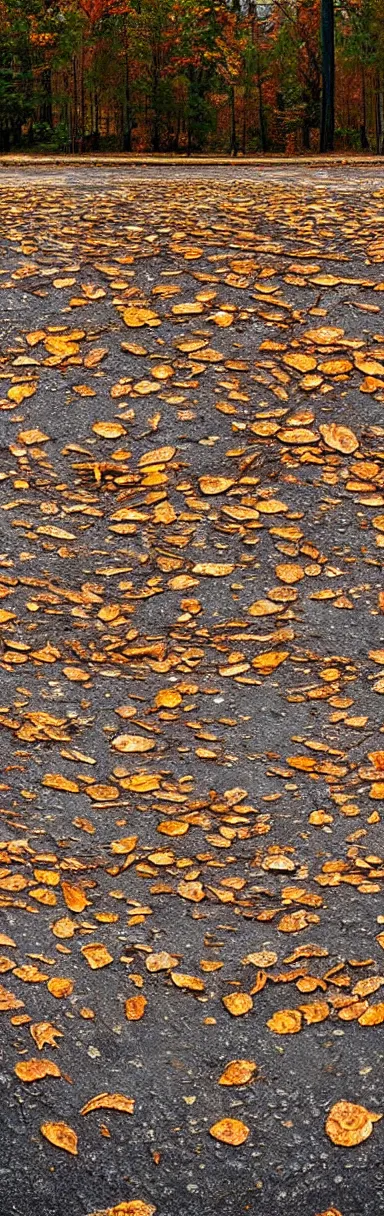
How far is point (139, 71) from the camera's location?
13.9m

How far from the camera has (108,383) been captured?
5.21 meters

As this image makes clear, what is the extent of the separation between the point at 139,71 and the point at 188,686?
38.9 feet

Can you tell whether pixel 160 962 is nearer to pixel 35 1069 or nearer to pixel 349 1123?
pixel 35 1069

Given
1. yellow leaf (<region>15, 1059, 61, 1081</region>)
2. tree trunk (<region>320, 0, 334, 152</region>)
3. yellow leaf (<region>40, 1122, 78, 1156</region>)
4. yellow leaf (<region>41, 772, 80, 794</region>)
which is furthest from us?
tree trunk (<region>320, 0, 334, 152</region>)

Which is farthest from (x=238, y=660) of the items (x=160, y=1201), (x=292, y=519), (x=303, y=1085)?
(x=160, y=1201)

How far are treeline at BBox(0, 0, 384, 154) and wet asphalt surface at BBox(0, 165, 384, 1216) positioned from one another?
7.41 metres

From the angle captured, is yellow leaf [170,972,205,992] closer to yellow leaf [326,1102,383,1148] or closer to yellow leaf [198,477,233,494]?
yellow leaf [326,1102,383,1148]

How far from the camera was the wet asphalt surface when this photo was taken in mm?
2479

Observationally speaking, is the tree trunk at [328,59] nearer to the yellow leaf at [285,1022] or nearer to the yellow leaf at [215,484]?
the yellow leaf at [215,484]

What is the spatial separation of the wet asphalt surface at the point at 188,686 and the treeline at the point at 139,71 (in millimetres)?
7407

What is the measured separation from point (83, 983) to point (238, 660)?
1.44 m

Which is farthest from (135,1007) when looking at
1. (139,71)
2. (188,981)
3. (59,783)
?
(139,71)

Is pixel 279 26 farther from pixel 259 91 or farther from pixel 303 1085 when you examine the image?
pixel 303 1085

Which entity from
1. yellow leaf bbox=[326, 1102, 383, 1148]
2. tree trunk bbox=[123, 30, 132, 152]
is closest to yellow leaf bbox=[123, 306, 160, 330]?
yellow leaf bbox=[326, 1102, 383, 1148]
